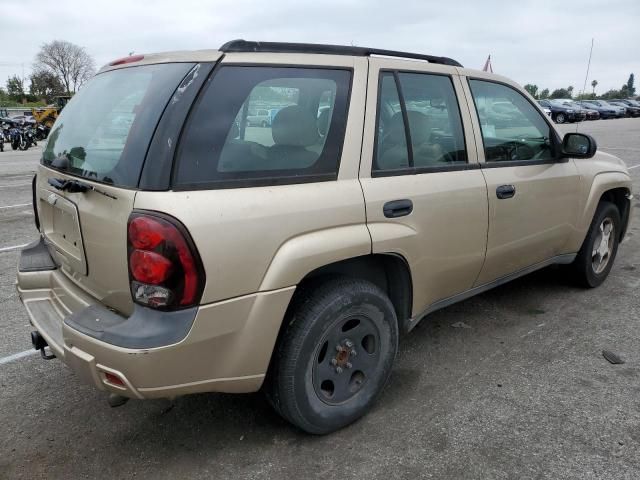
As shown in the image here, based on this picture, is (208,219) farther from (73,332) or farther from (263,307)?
(73,332)

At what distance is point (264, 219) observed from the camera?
2148 millimetres

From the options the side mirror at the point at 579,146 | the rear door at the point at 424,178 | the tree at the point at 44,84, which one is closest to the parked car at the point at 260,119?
the rear door at the point at 424,178

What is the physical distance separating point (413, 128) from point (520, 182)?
38.4 inches

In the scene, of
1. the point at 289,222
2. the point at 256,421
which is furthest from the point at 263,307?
the point at 256,421

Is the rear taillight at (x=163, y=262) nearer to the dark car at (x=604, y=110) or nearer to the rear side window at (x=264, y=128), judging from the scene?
the rear side window at (x=264, y=128)

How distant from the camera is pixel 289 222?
2215 mm

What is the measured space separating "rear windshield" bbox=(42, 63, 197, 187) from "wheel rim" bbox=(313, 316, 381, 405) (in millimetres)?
1161

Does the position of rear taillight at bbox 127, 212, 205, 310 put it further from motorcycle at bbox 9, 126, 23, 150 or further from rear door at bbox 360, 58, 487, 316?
motorcycle at bbox 9, 126, 23, 150

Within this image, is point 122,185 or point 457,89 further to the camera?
point 457,89

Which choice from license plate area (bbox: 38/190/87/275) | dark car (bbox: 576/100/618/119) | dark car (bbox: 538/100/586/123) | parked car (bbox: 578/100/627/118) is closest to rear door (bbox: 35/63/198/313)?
license plate area (bbox: 38/190/87/275)

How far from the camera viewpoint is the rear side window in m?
2.12

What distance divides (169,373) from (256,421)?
2.79 ft

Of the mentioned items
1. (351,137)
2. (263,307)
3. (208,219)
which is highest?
(351,137)

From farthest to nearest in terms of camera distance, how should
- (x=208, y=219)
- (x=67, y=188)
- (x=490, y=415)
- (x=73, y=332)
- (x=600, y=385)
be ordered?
(x=600, y=385), (x=490, y=415), (x=67, y=188), (x=73, y=332), (x=208, y=219)
